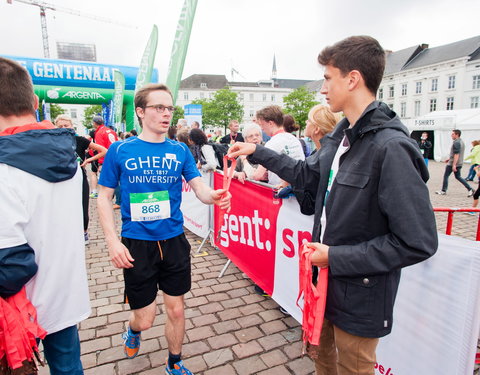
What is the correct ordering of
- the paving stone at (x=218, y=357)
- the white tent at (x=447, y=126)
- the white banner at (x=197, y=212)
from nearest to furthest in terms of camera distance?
the paving stone at (x=218, y=357) → the white banner at (x=197, y=212) → the white tent at (x=447, y=126)

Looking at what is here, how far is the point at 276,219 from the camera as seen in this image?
313 centimetres

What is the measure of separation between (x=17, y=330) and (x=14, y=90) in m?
1.08

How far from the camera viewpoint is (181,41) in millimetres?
4590

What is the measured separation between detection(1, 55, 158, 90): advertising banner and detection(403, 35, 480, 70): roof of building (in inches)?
1734

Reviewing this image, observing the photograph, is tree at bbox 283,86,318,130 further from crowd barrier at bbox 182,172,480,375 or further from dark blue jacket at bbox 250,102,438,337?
dark blue jacket at bbox 250,102,438,337

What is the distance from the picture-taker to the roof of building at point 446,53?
42.3 metres

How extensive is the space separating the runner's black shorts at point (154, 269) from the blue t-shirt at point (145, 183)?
7cm

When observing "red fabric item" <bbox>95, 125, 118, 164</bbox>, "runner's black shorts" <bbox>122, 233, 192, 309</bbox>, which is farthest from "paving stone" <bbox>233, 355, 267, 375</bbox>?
"red fabric item" <bbox>95, 125, 118, 164</bbox>

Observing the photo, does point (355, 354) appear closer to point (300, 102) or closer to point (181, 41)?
point (181, 41)

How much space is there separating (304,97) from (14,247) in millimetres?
60220

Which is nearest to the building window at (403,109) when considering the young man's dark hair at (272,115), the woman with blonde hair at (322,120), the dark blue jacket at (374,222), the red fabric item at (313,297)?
the young man's dark hair at (272,115)

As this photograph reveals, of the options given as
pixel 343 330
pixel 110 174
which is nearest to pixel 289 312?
pixel 343 330

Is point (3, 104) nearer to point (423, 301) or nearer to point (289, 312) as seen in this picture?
point (423, 301)

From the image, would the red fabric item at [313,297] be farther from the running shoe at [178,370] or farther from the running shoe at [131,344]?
the running shoe at [131,344]
